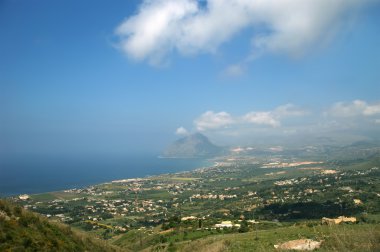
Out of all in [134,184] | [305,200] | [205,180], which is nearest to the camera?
[305,200]

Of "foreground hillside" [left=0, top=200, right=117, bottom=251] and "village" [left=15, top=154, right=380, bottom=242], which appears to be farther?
"village" [left=15, top=154, right=380, bottom=242]

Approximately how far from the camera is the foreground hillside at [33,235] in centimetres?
1045

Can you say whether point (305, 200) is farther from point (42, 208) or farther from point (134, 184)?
point (134, 184)

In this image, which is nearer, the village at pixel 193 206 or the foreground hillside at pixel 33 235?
the foreground hillside at pixel 33 235

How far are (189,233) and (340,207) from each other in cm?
3787

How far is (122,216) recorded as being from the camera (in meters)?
74.9

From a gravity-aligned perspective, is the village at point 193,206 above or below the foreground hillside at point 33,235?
below

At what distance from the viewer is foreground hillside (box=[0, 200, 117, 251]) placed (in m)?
10.4

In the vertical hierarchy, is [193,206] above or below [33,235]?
below

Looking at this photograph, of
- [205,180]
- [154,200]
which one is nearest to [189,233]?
[154,200]

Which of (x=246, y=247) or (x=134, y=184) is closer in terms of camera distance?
(x=246, y=247)

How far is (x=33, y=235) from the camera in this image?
37.8ft

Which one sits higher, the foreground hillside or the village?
the foreground hillside

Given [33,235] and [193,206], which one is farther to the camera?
[193,206]
